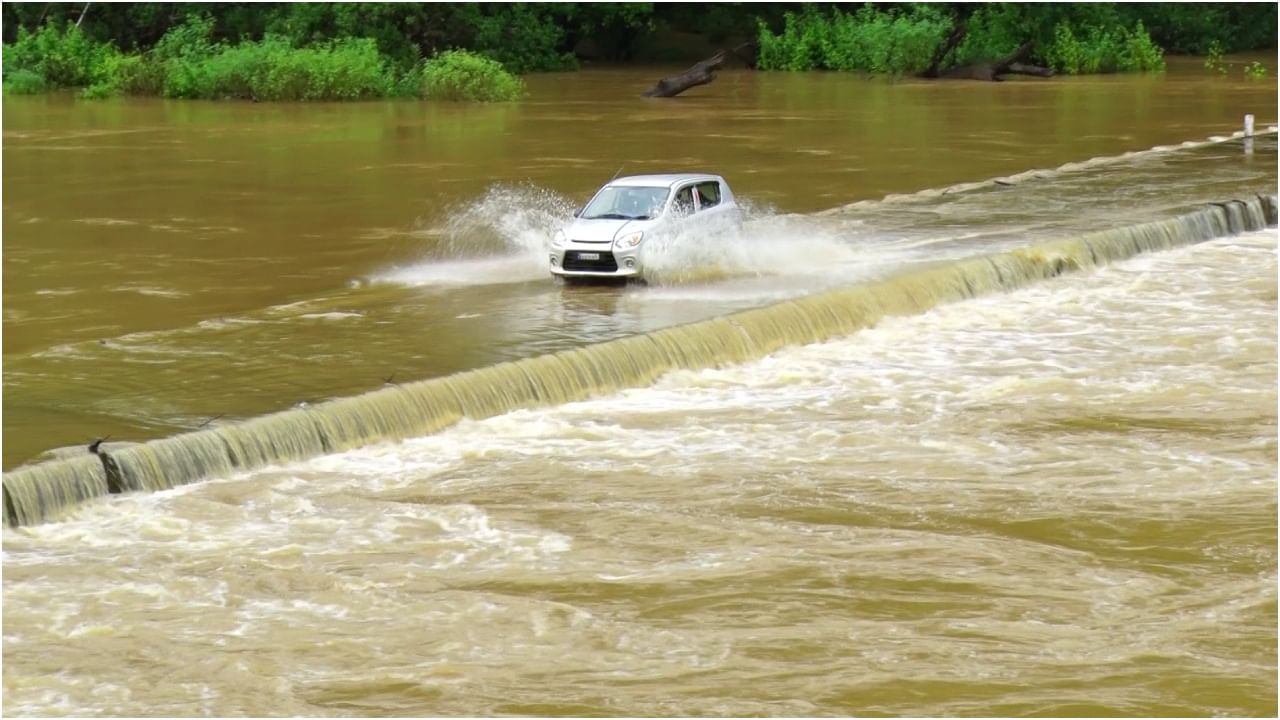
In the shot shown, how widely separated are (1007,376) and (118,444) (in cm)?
865

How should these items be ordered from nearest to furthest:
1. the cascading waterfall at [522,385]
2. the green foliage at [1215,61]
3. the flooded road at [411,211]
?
the cascading waterfall at [522,385], the flooded road at [411,211], the green foliage at [1215,61]

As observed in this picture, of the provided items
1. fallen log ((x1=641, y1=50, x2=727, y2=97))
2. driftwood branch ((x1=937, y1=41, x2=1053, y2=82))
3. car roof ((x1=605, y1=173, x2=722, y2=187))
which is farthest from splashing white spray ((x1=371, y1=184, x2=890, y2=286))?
driftwood branch ((x1=937, y1=41, x2=1053, y2=82))

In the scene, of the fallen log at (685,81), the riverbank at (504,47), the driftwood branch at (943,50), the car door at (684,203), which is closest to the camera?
the car door at (684,203)

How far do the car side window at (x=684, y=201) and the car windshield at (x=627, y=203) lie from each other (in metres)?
0.18

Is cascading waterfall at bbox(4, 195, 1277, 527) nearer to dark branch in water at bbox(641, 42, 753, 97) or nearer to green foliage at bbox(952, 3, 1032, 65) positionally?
dark branch in water at bbox(641, 42, 753, 97)

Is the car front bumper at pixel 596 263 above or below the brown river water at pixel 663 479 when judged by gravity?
above

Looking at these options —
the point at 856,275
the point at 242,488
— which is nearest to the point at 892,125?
the point at 856,275

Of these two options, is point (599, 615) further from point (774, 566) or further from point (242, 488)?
point (242, 488)

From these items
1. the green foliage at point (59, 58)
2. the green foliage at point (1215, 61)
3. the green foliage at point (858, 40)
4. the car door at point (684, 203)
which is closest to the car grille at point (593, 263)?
the car door at point (684, 203)

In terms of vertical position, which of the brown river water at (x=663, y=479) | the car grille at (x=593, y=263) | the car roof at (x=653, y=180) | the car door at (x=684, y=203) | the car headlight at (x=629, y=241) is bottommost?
the brown river water at (x=663, y=479)

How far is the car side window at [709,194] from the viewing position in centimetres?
2227

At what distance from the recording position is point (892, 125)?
4294cm

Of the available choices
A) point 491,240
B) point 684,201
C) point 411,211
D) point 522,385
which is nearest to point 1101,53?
point 411,211

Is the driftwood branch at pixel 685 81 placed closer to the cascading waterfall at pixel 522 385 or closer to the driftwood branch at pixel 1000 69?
the driftwood branch at pixel 1000 69
